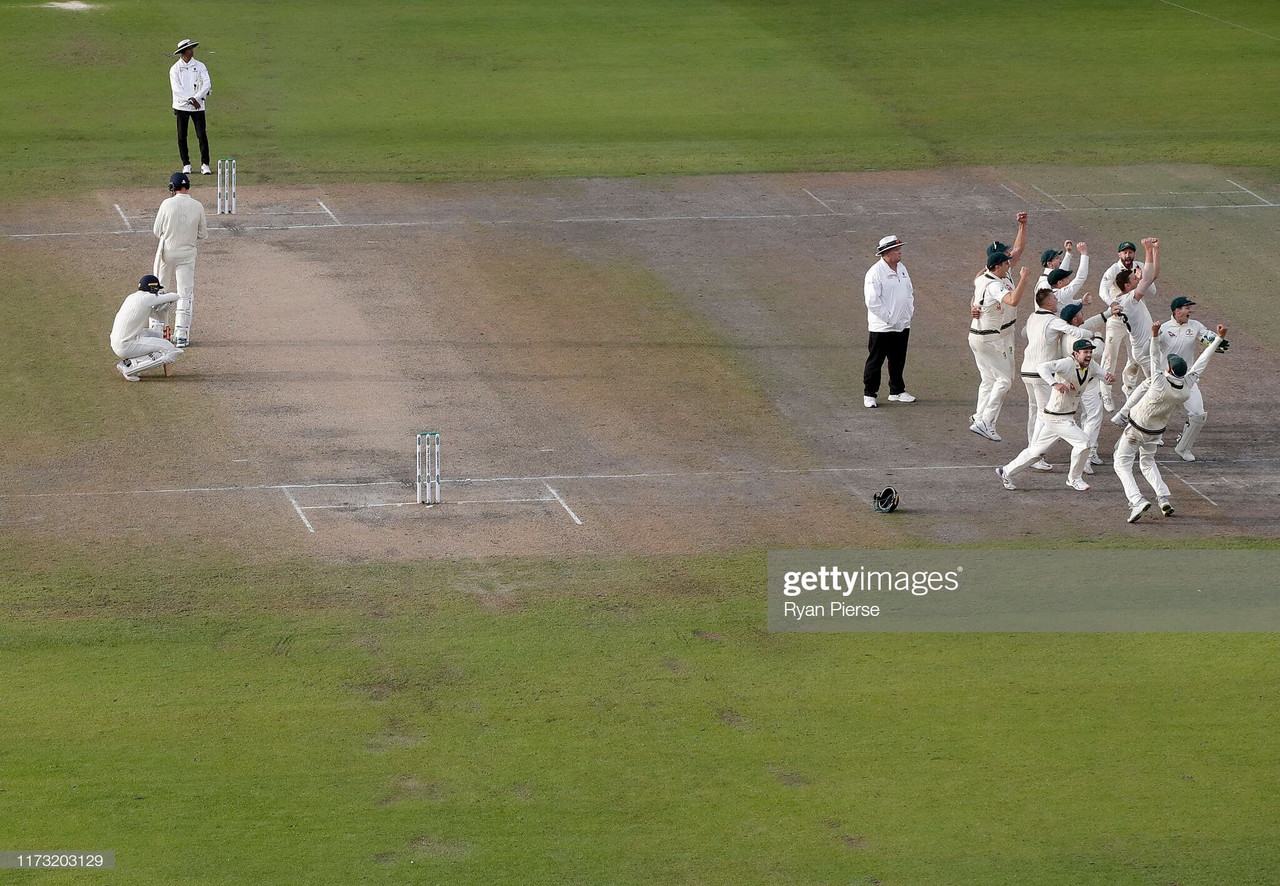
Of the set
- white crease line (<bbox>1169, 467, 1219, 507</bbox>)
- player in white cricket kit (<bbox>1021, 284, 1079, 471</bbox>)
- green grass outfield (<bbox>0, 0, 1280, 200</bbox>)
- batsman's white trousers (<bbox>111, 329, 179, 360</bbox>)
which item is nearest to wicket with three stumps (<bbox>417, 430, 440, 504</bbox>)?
batsman's white trousers (<bbox>111, 329, 179, 360</bbox>)

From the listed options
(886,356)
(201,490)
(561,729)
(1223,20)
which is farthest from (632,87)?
(561,729)

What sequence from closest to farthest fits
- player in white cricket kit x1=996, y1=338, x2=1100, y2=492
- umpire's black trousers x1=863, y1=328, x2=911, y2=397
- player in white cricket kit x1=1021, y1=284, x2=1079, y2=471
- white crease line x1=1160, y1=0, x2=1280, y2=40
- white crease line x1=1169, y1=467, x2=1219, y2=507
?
player in white cricket kit x1=996, y1=338, x2=1100, y2=492
white crease line x1=1169, y1=467, x2=1219, y2=507
player in white cricket kit x1=1021, y1=284, x2=1079, y2=471
umpire's black trousers x1=863, y1=328, x2=911, y2=397
white crease line x1=1160, y1=0, x2=1280, y2=40

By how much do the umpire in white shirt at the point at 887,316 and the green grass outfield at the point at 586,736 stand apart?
17.6ft

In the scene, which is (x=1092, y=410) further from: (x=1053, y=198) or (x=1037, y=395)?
(x=1053, y=198)

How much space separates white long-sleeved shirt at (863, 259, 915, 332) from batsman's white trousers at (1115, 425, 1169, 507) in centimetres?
367

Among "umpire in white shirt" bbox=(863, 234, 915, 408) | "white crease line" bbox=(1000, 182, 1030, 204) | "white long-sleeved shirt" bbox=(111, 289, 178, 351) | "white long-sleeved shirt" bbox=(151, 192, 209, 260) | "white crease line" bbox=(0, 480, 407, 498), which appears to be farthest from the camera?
"white crease line" bbox=(1000, 182, 1030, 204)

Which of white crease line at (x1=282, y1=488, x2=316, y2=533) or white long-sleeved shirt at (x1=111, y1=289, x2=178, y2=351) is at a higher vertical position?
white long-sleeved shirt at (x1=111, y1=289, x2=178, y2=351)

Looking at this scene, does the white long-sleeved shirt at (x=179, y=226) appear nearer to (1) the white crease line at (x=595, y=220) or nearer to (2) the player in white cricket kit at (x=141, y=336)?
(2) the player in white cricket kit at (x=141, y=336)

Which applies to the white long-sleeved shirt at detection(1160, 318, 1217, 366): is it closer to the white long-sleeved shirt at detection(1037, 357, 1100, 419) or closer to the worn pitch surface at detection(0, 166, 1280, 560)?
the worn pitch surface at detection(0, 166, 1280, 560)

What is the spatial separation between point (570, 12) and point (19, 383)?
22940 mm

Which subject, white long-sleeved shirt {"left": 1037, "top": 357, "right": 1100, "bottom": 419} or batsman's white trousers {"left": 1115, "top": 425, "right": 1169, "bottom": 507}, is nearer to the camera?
batsman's white trousers {"left": 1115, "top": 425, "right": 1169, "bottom": 507}

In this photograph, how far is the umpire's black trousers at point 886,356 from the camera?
21.4 meters

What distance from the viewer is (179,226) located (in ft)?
74.7

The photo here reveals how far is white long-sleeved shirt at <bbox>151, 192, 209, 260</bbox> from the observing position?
2277cm
